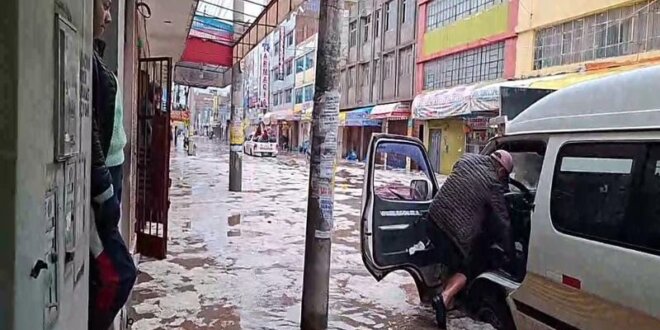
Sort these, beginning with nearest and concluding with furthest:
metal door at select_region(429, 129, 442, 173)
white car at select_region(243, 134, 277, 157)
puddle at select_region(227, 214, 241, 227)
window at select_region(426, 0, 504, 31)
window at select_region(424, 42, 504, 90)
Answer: puddle at select_region(227, 214, 241, 227) < window at select_region(424, 42, 504, 90) < window at select_region(426, 0, 504, 31) < metal door at select_region(429, 129, 442, 173) < white car at select_region(243, 134, 277, 157)

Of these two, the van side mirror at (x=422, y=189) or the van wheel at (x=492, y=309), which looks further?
the van side mirror at (x=422, y=189)

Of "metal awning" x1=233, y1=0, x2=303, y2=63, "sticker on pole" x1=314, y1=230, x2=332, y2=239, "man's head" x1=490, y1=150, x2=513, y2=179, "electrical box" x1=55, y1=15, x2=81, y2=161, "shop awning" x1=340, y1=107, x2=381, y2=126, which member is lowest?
"sticker on pole" x1=314, y1=230, x2=332, y2=239

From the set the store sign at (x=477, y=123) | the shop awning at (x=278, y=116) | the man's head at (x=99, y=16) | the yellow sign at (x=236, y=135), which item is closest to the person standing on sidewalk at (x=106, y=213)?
the man's head at (x=99, y=16)

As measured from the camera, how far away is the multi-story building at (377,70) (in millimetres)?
32531

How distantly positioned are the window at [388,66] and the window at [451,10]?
5.25 meters

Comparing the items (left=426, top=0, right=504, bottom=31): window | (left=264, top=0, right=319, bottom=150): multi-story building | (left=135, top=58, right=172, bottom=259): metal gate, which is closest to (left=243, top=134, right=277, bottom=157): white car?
(left=264, top=0, right=319, bottom=150): multi-story building

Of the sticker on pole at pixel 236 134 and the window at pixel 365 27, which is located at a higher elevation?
the window at pixel 365 27

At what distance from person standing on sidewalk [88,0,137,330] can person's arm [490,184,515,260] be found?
131 inches

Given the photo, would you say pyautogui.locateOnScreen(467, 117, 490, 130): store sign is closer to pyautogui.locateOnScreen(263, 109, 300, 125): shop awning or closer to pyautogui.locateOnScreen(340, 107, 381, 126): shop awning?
pyautogui.locateOnScreen(340, 107, 381, 126): shop awning

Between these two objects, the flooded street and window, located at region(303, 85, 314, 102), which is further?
window, located at region(303, 85, 314, 102)

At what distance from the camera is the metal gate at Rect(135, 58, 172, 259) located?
25.1 ft

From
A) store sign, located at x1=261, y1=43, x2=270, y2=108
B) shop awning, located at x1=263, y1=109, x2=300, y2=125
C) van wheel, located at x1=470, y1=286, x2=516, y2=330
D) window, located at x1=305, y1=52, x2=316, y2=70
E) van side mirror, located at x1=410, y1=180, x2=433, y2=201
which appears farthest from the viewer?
shop awning, located at x1=263, y1=109, x2=300, y2=125

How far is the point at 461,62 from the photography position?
26453 mm

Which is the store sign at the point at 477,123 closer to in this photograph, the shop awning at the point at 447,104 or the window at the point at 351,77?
the shop awning at the point at 447,104
